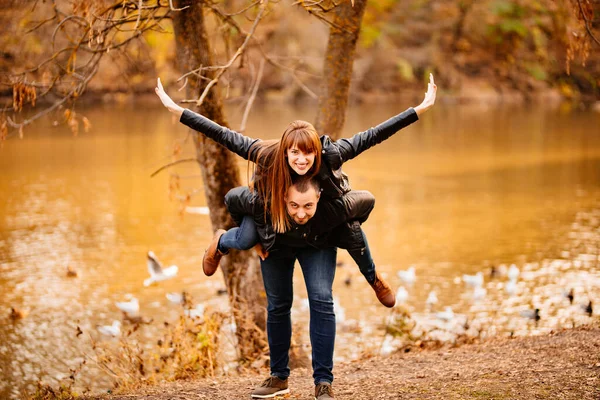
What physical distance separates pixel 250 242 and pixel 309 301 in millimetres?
462

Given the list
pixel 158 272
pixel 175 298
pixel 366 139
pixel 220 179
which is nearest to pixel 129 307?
pixel 175 298

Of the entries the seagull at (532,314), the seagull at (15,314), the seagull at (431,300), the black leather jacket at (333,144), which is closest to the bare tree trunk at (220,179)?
the black leather jacket at (333,144)

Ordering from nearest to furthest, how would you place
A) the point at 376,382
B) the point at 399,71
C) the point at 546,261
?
the point at 376,382 < the point at 546,261 < the point at 399,71

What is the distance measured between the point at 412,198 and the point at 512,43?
3502 centimetres

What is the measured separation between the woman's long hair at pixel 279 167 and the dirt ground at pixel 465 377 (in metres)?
1.15

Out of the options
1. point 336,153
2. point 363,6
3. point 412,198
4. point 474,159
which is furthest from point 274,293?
point 474,159

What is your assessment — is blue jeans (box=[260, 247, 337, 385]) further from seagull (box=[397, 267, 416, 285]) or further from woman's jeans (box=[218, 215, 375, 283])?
seagull (box=[397, 267, 416, 285])

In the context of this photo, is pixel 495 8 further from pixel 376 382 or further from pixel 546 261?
pixel 376 382

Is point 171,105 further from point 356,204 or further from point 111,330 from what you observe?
point 111,330

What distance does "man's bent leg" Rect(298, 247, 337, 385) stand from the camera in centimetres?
375

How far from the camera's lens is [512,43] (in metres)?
45.6

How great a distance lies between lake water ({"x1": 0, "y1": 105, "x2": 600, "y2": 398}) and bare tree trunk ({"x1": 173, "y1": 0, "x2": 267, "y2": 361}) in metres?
Answer: 0.33

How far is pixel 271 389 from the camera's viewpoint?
13.2ft

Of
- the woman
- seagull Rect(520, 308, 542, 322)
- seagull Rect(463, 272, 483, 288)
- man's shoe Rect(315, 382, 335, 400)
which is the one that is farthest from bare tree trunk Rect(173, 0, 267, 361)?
seagull Rect(463, 272, 483, 288)
